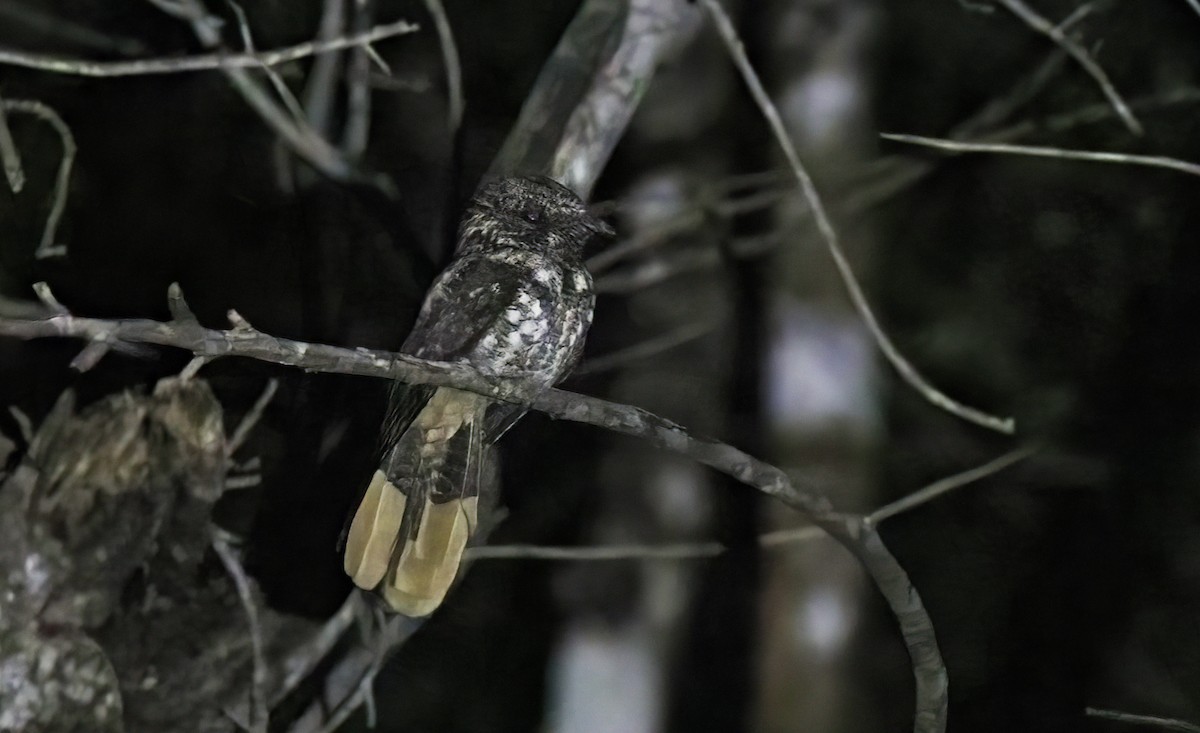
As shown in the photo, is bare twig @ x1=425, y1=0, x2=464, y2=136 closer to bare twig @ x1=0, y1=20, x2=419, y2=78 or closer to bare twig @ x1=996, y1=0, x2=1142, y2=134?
bare twig @ x1=0, y1=20, x2=419, y2=78

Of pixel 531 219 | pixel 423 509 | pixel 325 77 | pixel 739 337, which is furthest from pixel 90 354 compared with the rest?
pixel 739 337

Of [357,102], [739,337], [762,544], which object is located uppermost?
[357,102]

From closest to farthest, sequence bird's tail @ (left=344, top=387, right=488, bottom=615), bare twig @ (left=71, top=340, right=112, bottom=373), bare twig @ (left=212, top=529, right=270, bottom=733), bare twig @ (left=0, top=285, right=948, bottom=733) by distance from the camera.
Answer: bare twig @ (left=71, top=340, right=112, bottom=373), bare twig @ (left=0, top=285, right=948, bottom=733), bird's tail @ (left=344, top=387, right=488, bottom=615), bare twig @ (left=212, top=529, right=270, bottom=733)

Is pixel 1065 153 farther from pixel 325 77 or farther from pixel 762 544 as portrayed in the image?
pixel 325 77

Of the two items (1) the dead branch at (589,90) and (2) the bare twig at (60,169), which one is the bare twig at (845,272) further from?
(2) the bare twig at (60,169)

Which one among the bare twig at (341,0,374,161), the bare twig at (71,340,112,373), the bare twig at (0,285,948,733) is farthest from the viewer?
the bare twig at (341,0,374,161)

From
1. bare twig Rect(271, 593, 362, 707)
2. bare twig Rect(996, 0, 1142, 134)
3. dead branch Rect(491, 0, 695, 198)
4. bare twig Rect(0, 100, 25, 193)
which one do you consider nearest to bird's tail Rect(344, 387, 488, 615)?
bare twig Rect(271, 593, 362, 707)
